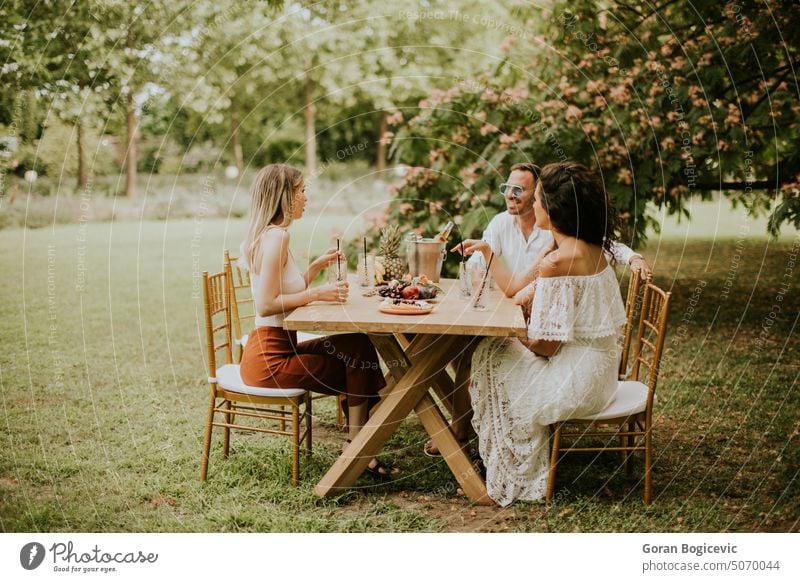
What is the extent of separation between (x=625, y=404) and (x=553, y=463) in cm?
39

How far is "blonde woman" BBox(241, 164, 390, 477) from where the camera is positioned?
344 cm

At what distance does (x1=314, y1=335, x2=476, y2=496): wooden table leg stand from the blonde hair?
807 millimetres

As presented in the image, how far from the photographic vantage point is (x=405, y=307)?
11.0ft

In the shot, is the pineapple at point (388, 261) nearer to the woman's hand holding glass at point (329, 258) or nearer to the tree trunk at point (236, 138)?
the woman's hand holding glass at point (329, 258)

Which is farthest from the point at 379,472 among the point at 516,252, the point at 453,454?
the point at 516,252

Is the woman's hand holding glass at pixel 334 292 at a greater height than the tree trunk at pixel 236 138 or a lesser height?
lesser

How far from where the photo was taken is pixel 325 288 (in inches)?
139

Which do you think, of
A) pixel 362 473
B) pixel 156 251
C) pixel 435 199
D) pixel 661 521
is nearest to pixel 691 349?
pixel 435 199

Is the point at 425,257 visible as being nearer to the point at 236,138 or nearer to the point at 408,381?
the point at 408,381

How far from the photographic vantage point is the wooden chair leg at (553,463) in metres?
3.29

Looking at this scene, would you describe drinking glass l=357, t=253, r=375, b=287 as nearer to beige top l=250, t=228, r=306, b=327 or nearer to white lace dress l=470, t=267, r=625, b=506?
beige top l=250, t=228, r=306, b=327

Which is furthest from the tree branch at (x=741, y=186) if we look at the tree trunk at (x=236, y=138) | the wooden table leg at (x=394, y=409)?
the tree trunk at (x=236, y=138)

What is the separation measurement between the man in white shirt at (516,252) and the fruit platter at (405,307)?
1.14 feet
